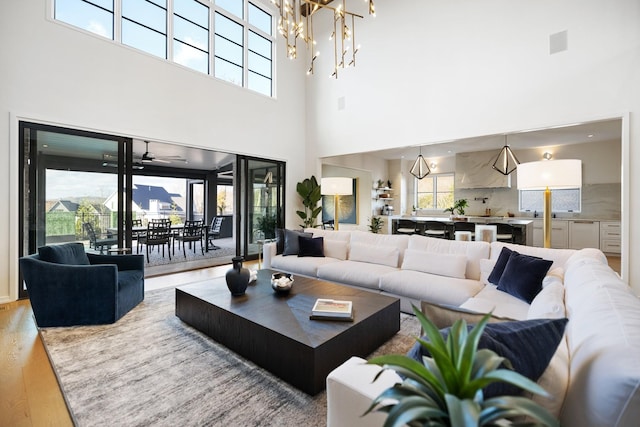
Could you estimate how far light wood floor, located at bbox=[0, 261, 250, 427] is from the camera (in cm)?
170

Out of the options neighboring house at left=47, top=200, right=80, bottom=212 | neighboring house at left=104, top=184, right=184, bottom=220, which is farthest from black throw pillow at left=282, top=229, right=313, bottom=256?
neighboring house at left=104, top=184, right=184, bottom=220

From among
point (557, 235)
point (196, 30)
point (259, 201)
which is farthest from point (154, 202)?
point (557, 235)

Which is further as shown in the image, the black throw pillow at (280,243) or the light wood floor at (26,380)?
the black throw pillow at (280,243)

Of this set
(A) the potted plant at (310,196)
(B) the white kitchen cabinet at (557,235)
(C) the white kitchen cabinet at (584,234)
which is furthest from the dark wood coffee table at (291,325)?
(C) the white kitchen cabinet at (584,234)

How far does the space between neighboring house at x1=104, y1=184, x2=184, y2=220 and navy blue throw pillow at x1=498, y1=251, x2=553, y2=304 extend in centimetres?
1214

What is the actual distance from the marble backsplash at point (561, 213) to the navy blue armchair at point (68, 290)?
898 cm

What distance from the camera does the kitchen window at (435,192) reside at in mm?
9586

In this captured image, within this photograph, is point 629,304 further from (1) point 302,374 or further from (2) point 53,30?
(2) point 53,30

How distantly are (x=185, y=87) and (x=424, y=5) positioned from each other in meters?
4.68

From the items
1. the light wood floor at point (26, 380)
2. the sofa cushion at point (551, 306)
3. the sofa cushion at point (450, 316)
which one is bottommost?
the light wood floor at point (26, 380)

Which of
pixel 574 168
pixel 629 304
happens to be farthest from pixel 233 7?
pixel 629 304

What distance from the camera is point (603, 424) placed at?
761 millimetres

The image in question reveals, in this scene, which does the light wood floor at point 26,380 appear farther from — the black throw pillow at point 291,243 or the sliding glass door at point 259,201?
the sliding glass door at point 259,201

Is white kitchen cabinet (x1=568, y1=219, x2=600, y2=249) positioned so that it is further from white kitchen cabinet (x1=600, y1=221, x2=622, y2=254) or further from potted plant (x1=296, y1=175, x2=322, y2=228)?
potted plant (x1=296, y1=175, x2=322, y2=228)
